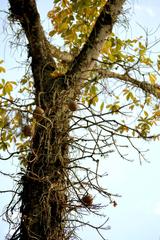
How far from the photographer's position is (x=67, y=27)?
11.0ft

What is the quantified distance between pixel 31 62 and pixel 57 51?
321 millimetres

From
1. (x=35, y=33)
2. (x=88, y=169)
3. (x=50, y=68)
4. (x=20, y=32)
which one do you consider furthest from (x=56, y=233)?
(x=20, y=32)

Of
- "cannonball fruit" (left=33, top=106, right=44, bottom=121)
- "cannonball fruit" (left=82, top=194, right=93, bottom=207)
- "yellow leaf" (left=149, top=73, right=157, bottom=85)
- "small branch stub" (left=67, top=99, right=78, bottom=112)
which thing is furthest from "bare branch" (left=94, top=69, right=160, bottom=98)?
"cannonball fruit" (left=82, top=194, right=93, bottom=207)

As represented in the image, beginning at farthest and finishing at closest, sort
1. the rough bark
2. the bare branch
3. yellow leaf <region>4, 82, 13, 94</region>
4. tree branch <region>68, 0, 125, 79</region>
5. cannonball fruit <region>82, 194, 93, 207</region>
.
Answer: yellow leaf <region>4, 82, 13, 94</region>, the bare branch, tree branch <region>68, 0, 125, 79</region>, cannonball fruit <region>82, 194, 93, 207</region>, the rough bark

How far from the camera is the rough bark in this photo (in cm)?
210

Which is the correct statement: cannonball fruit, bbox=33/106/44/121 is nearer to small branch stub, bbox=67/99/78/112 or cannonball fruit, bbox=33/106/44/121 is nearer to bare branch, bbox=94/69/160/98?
small branch stub, bbox=67/99/78/112

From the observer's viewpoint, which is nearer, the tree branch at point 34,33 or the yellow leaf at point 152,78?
the tree branch at point 34,33

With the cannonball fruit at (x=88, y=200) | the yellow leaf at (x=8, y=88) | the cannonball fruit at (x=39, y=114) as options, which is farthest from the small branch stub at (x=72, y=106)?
the yellow leaf at (x=8, y=88)

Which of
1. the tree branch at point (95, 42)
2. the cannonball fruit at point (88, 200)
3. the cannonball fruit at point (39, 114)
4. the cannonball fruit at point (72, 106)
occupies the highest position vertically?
the tree branch at point (95, 42)

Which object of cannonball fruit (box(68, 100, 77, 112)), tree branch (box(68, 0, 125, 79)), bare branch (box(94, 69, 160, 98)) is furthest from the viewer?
bare branch (box(94, 69, 160, 98))

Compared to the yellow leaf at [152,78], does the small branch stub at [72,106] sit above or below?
below

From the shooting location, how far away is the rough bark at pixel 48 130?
82.7 inches

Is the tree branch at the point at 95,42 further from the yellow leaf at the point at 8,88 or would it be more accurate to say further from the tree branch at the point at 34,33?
the yellow leaf at the point at 8,88

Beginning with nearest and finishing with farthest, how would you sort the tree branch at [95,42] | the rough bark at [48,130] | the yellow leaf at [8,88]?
the rough bark at [48,130] → the tree branch at [95,42] → the yellow leaf at [8,88]
